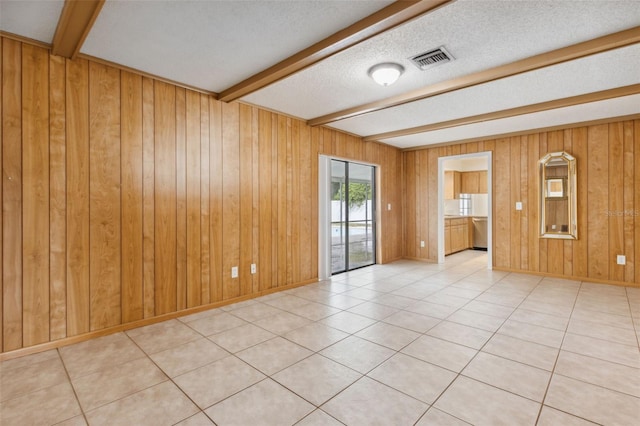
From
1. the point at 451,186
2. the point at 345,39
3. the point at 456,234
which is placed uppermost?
the point at 345,39

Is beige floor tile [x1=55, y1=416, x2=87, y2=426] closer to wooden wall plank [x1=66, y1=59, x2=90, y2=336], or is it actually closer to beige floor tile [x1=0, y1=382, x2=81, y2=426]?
beige floor tile [x1=0, y1=382, x2=81, y2=426]

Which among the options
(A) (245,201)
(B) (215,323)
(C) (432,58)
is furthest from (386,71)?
(B) (215,323)

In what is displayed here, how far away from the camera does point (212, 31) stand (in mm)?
2322

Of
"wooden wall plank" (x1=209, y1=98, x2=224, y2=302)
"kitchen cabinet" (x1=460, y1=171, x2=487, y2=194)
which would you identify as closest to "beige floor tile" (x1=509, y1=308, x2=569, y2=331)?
"wooden wall plank" (x1=209, y1=98, x2=224, y2=302)

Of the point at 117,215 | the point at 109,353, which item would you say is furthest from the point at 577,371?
the point at 117,215

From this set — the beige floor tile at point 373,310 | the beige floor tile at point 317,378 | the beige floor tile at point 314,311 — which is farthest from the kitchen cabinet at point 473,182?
the beige floor tile at point 317,378

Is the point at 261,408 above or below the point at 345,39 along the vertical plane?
below

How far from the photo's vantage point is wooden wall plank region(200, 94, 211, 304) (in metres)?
3.52

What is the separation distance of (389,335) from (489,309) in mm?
1481

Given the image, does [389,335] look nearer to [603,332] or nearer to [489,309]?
[489,309]

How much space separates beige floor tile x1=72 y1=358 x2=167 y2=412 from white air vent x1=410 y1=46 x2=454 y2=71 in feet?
10.7

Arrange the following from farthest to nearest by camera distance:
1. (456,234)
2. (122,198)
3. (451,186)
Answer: (451,186)
(456,234)
(122,198)

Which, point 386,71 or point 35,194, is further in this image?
point 386,71

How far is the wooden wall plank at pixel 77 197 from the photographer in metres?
2.67
